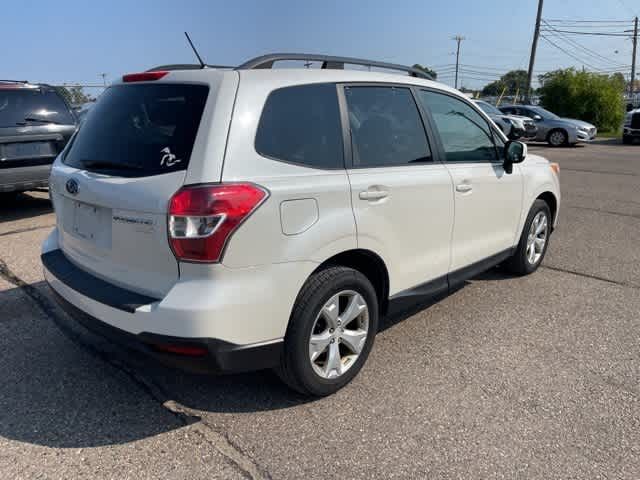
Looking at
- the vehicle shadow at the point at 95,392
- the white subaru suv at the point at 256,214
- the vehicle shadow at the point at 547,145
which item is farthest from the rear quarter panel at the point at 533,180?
the vehicle shadow at the point at 547,145

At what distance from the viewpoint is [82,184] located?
2973 mm

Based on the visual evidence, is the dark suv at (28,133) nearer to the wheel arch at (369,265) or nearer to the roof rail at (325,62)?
the roof rail at (325,62)

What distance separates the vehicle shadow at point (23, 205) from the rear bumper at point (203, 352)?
586cm

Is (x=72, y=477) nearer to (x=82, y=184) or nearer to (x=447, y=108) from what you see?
(x=82, y=184)

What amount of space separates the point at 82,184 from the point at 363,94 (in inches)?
66.2

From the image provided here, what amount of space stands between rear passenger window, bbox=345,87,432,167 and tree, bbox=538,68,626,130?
2829 cm

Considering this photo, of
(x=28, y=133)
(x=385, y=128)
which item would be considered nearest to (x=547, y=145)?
(x=28, y=133)

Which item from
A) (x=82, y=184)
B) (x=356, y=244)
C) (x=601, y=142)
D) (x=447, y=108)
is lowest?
(x=601, y=142)

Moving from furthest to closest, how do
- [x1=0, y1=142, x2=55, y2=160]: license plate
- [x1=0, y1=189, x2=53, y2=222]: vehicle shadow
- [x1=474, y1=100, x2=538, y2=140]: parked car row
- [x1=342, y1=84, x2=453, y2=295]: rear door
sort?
[x1=474, y1=100, x2=538, y2=140]: parked car row → [x1=0, y1=189, x2=53, y2=222]: vehicle shadow → [x1=0, y1=142, x2=55, y2=160]: license plate → [x1=342, y1=84, x2=453, y2=295]: rear door

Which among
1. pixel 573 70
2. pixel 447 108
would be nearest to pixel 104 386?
pixel 447 108

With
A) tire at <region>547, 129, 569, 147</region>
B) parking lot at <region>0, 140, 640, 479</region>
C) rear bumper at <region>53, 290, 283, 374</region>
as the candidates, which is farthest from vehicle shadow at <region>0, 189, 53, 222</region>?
tire at <region>547, 129, 569, 147</region>

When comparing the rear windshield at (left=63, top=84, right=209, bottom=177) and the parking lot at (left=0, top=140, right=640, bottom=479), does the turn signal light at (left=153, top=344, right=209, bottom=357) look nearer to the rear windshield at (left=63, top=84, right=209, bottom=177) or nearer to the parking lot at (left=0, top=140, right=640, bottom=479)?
the parking lot at (left=0, top=140, right=640, bottom=479)

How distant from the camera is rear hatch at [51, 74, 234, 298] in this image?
259 cm

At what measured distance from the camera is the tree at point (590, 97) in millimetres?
28031
